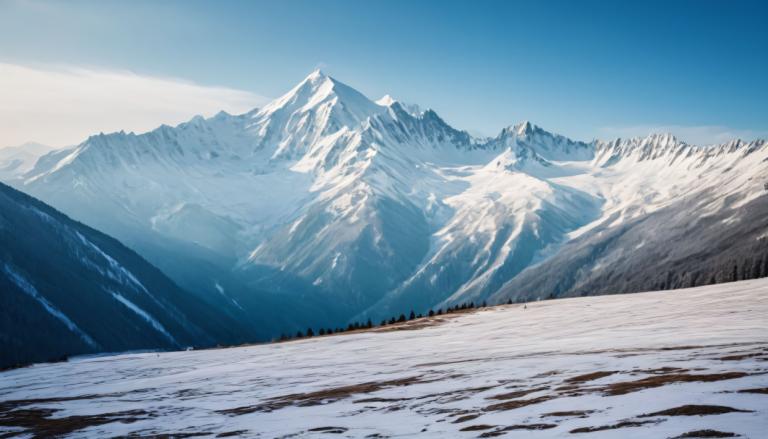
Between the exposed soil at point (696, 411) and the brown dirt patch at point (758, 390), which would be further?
the brown dirt patch at point (758, 390)

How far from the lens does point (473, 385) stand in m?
38.1

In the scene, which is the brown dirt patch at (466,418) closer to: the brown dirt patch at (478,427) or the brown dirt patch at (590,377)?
the brown dirt patch at (478,427)

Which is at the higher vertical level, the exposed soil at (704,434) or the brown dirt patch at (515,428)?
the exposed soil at (704,434)

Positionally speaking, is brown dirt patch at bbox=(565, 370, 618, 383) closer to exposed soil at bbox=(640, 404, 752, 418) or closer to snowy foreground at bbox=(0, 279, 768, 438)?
snowy foreground at bbox=(0, 279, 768, 438)

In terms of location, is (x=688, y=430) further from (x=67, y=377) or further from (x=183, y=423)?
(x=67, y=377)

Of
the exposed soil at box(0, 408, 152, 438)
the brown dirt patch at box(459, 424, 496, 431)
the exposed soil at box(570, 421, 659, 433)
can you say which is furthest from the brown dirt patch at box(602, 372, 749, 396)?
the exposed soil at box(0, 408, 152, 438)

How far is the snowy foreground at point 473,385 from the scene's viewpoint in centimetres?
2609

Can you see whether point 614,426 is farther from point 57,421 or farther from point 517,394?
point 57,421

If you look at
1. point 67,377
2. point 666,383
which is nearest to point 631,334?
point 666,383

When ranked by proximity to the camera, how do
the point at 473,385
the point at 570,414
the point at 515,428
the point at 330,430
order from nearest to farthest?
the point at 515,428, the point at 570,414, the point at 330,430, the point at 473,385

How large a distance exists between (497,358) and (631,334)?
12.5m

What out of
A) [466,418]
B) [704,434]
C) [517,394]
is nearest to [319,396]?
[517,394]

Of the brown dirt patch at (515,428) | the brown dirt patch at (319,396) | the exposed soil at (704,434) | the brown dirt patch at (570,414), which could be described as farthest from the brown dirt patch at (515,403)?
the brown dirt patch at (319,396)

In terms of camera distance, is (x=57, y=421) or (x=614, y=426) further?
(x=57, y=421)
